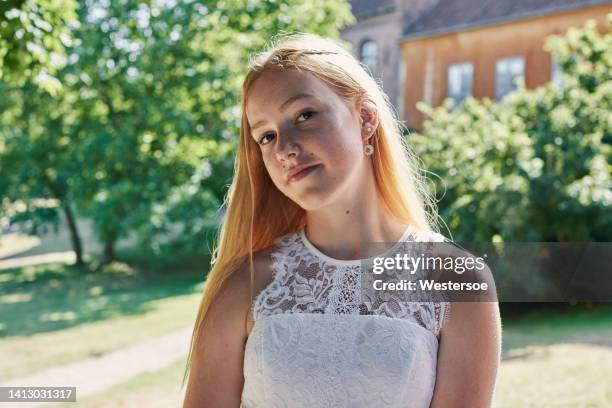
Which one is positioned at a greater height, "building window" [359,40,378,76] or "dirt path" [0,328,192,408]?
"building window" [359,40,378,76]

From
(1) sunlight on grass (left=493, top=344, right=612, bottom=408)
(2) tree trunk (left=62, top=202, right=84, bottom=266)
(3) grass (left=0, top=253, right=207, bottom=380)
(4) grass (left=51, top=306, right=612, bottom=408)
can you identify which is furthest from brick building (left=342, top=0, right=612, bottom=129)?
(1) sunlight on grass (left=493, top=344, right=612, bottom=408)

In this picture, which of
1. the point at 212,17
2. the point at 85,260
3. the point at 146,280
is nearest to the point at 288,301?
the point at 212,17

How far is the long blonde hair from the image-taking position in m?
1.71

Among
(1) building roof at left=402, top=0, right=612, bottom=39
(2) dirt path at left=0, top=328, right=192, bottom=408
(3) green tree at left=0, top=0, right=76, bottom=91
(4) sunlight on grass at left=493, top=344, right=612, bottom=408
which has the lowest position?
(2) dirt path at left=0, top=328, right=192, bottom=408

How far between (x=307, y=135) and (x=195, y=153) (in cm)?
1461

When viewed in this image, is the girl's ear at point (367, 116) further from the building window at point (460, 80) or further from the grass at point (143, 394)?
the building window at point (460, 80)

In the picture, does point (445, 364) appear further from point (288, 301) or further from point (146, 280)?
point (146, 280)

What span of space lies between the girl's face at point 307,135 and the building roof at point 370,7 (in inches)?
854

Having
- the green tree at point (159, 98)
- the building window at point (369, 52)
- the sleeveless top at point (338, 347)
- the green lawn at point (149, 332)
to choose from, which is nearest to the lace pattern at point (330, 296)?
the sleeveless top at point (338, 347)

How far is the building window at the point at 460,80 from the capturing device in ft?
63.6

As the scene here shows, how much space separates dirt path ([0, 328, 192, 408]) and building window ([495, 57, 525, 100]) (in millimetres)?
12832

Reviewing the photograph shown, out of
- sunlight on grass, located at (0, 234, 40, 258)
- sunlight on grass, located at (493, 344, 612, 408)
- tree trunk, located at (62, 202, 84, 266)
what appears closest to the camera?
sunlight on grass, located at (493, 344, 612, 408)

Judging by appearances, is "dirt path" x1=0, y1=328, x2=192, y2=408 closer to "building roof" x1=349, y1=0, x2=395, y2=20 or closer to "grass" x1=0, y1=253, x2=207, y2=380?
"grass" x1=0, y1=253, x2=207, y2=380

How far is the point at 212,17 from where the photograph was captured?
49.3 ft
